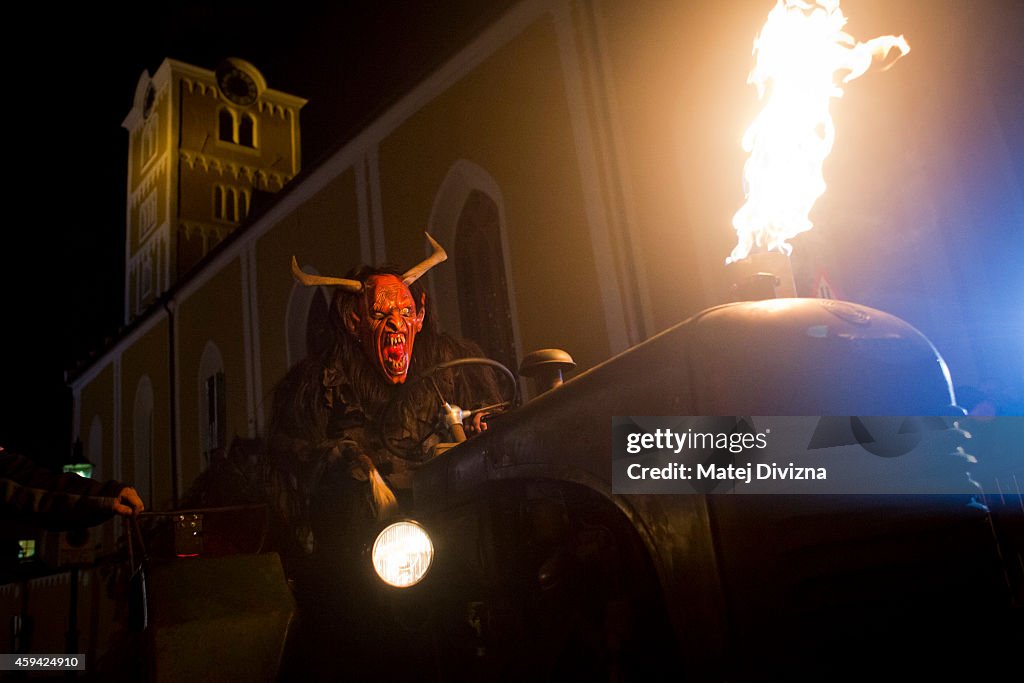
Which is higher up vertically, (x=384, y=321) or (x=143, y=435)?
(x=143, y=435)

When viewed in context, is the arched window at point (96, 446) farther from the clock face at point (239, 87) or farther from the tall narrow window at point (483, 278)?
the tall narrow window at point (483, 278)

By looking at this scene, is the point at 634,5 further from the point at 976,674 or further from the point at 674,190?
the point at 976,674

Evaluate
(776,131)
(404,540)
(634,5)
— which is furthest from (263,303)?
(404,540)

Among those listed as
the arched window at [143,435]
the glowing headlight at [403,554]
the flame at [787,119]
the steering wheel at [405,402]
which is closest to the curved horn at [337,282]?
the steering wheel at [405,402]

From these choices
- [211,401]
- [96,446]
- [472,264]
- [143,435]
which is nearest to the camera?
[472,264]

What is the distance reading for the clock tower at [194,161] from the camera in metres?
29.9

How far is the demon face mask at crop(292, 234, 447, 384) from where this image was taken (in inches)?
199

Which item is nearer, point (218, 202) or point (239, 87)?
point (218, 202)

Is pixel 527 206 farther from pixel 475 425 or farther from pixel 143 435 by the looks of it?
pixel 143 435

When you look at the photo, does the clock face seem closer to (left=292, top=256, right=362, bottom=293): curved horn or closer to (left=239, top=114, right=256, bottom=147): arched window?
(left=239, top=114, right=256, bottom=147): arched window

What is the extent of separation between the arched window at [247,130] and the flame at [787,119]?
29.9 m

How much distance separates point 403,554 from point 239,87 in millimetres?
33530

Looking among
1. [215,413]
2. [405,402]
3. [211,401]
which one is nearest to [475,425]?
[405,402]

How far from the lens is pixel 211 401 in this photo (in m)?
19.9
